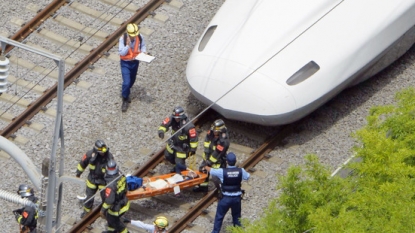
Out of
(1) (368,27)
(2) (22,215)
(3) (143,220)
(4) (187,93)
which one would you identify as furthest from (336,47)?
(2) (22,215)

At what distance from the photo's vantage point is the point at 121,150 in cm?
2261

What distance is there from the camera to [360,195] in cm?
1798

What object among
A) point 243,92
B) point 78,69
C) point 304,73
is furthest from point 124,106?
point 304,73

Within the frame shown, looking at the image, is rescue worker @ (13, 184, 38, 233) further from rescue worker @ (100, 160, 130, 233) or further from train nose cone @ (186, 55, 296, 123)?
train nose cone @ (186, 55, 296, 123)

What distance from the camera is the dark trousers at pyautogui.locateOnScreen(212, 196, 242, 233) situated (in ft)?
67.6

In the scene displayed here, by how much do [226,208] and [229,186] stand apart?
1.26 ft

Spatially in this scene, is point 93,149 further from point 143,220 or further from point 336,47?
point 336,47

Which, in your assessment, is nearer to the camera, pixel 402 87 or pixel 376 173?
pixel 376 173

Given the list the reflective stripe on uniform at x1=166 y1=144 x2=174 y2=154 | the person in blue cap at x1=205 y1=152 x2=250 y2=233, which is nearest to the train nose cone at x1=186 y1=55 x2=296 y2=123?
the reflective stripe on uniform at x1=166 y1=144 x2=174 y2=154

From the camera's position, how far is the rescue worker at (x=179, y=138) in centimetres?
2159

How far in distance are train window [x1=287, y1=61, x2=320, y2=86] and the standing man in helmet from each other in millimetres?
2751

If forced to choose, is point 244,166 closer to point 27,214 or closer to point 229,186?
point 229,186

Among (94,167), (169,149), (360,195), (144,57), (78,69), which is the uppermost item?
(360,195)

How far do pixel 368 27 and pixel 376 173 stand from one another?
5.40m
